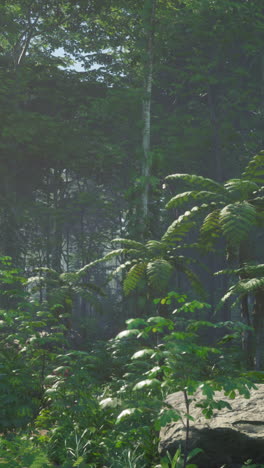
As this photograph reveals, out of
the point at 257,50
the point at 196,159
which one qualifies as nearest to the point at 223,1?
the point at 257,50

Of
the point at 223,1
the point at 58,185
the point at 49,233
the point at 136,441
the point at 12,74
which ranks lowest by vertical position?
the point at 136,441

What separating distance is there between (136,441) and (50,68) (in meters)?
22.5

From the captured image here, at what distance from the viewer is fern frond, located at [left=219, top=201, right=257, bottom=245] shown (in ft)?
30.6

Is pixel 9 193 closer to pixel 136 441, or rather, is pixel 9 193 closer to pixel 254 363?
pixel 254 363

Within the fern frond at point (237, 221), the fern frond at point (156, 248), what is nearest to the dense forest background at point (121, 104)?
the fern frond at point (156, 248)

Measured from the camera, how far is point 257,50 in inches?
907

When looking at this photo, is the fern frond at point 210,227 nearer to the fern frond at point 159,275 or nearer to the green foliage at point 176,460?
the fern frond at point 159,275

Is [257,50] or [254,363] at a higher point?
[257,50]

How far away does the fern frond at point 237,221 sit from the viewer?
9.31 m

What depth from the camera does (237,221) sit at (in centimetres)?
937

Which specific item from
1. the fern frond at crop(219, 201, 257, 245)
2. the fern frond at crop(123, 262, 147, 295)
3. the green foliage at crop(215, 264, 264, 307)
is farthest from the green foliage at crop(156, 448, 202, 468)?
the fern frond at crop(123, 262, 147, 295)

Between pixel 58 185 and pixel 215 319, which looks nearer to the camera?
pixel 215 319

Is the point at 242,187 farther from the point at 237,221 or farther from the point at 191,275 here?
the point at 191,275

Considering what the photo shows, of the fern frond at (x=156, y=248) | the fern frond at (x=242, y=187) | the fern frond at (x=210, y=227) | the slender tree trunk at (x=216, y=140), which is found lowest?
the fern frond at (x=156, y=248)
